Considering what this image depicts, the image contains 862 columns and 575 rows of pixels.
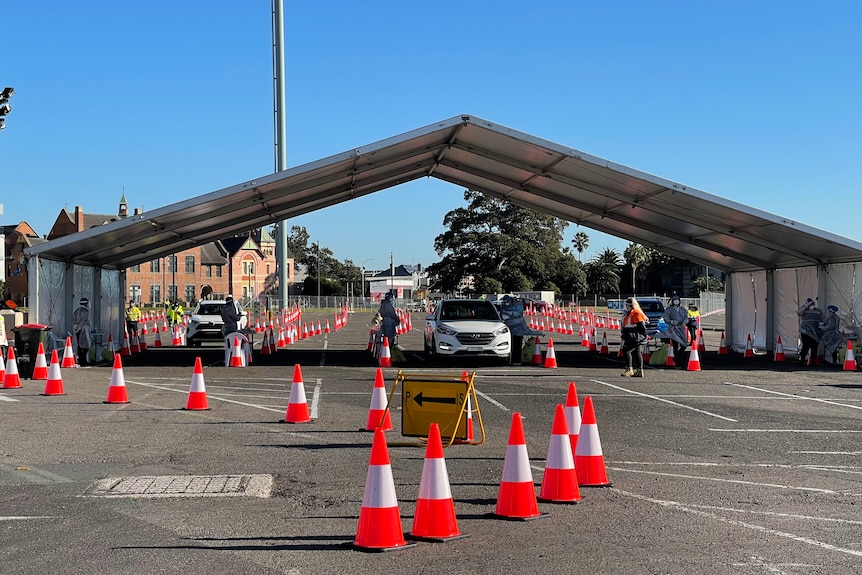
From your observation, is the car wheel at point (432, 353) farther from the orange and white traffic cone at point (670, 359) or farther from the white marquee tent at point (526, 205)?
the orange and white traffic cone at point (670, 359)

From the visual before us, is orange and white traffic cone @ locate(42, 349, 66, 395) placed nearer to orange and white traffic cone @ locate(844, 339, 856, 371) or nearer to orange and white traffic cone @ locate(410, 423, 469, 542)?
orange and white traffic cone @ locate(410, 423, 469, 542)

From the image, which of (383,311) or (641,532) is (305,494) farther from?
(383,311)

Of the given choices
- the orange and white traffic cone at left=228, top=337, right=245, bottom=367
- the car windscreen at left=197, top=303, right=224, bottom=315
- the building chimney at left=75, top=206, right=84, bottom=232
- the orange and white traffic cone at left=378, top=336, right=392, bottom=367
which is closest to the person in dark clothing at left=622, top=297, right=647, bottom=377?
the orange and white traffic cone at left=378, top=336, right=392, bottom=367

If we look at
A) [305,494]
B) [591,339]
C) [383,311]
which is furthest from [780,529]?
[591,339]

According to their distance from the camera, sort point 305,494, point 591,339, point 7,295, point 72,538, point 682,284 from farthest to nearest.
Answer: point 682,284, point 7,295, point 591,339, point 305,494, point 72,538

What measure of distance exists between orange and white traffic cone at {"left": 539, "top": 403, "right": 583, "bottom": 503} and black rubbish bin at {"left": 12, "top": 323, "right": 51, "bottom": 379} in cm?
1574

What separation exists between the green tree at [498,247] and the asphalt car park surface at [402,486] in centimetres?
8382

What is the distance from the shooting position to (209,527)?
7371 mm

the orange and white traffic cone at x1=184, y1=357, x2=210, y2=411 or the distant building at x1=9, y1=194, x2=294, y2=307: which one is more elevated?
the distant building at x1=9, y1=194, x2=294, y2=307

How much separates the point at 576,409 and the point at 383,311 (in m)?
15.6

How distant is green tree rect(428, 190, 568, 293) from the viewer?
4008 inches

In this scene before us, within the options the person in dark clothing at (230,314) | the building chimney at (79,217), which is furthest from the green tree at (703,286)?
the person in dark clothing at (230,314)

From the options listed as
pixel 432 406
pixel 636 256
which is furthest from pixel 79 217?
pixel 432 406

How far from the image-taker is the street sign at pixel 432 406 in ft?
35.2
